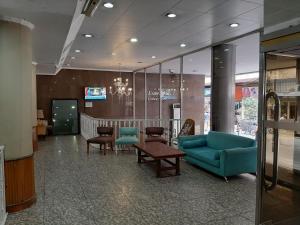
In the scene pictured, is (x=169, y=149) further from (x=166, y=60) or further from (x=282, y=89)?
(x=166, y=60)

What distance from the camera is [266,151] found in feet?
7.30

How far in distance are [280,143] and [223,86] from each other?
168 inches

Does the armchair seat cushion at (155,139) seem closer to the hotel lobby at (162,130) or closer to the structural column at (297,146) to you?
the hotel lobby at (162,130)

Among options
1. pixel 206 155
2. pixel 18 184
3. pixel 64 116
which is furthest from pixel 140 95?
pixel 18 184

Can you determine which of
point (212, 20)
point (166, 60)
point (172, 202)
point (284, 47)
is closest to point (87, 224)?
point (172, 202)

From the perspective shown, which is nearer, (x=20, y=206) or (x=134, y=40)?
Answer: (x=20, y=206)

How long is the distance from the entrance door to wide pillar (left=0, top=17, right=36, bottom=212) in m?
3.16

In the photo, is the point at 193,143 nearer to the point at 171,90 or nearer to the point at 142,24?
the point at 142,24

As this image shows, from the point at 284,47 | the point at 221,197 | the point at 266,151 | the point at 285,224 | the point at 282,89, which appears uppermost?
the point at 284,47

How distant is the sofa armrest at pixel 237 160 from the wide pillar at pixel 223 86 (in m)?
1.56

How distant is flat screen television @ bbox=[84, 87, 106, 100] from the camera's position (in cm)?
1116

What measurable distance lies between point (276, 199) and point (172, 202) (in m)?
1.82

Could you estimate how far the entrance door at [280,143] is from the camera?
7.09ft

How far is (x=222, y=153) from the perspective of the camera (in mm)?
4738
